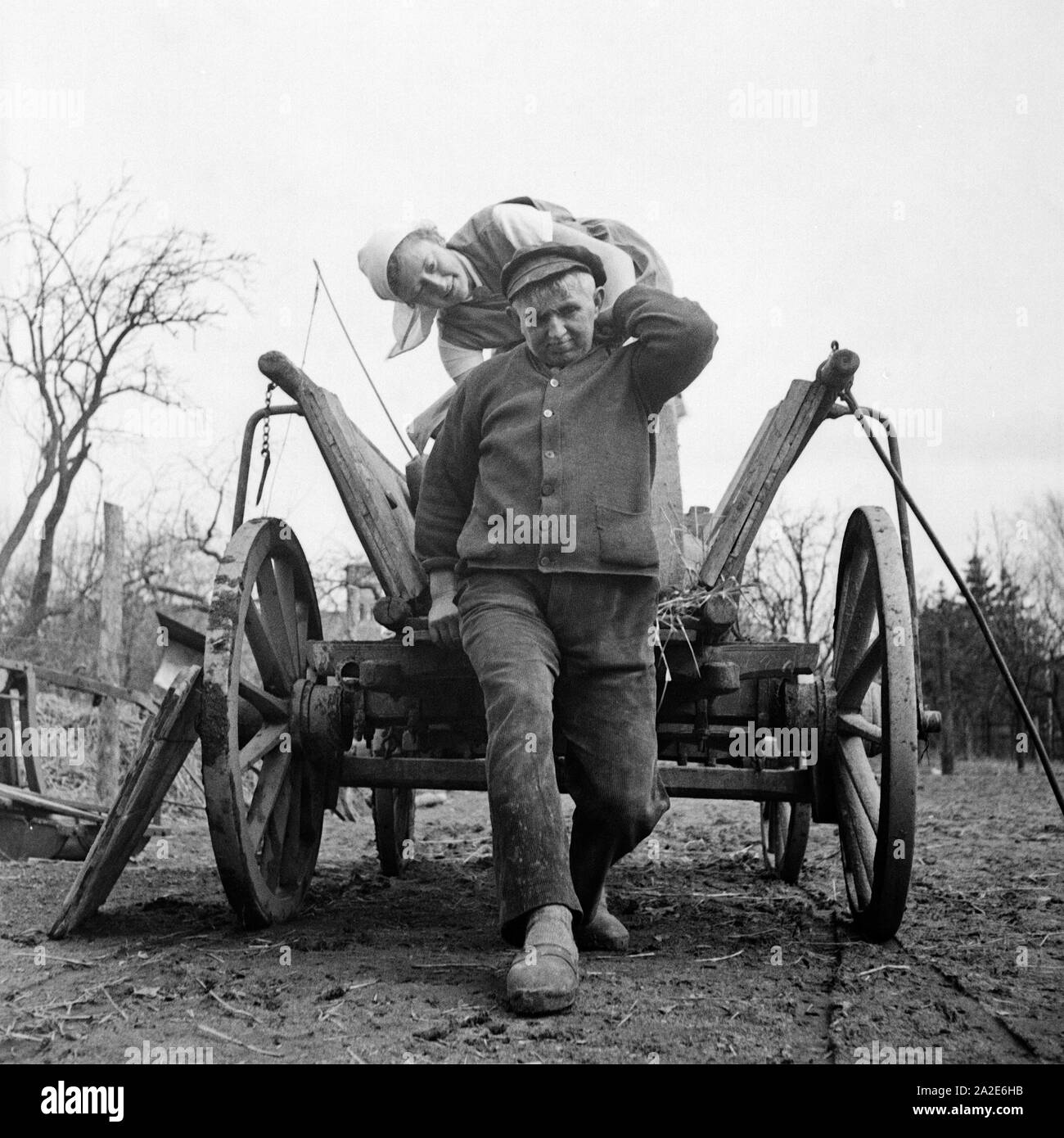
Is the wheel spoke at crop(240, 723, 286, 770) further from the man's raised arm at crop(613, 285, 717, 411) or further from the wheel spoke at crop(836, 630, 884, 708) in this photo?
the wheel spoke at crop(836, 630, 884, 708)

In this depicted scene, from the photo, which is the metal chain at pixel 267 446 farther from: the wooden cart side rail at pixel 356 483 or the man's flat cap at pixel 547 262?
the man's flat cap at pixel 547 262

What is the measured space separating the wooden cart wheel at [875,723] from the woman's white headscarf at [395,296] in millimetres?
1738

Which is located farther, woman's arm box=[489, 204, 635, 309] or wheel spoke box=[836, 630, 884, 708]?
woman's arm box=[489, 204, 635, 309]

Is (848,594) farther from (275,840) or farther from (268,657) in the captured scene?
(275,840)

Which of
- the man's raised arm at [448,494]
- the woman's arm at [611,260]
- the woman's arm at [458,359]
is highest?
the woman's arm at [611,260]

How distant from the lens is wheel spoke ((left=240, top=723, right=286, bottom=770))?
11.2 feet

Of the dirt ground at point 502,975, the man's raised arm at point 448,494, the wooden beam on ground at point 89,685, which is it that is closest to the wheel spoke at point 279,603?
the man's raised arm at point 448,494

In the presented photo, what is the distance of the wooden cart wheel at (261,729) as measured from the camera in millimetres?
3170

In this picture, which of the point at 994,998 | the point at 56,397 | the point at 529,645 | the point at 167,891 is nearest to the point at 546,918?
the point at 529,645

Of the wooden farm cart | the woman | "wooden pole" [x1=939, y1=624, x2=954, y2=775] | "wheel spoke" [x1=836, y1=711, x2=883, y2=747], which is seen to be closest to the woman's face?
the woman

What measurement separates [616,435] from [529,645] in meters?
Answer: 0.63

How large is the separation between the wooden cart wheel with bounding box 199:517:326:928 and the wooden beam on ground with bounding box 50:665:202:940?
18 centimetres

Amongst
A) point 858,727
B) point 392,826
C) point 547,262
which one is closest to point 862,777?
point 858,727

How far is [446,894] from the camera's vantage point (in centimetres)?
445
